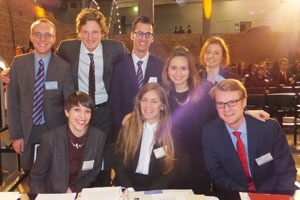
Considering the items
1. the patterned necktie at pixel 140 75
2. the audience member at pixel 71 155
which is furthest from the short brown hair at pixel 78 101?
the patterned necktie at pixel 140 75

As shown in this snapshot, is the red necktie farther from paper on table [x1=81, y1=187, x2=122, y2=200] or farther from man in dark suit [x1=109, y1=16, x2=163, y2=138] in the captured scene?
man in dark suit [x1=109, y1=16, x2=163, y2=138]

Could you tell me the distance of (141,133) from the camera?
2.42 m

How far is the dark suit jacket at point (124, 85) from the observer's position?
2.92 metres

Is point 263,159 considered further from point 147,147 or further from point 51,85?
point 51,85

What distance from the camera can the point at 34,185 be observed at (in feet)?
7.22

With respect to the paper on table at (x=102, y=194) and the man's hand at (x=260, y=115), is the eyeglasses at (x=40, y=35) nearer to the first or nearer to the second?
the paper on table at (x=102, y=194)

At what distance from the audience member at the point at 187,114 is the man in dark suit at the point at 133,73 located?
34cm

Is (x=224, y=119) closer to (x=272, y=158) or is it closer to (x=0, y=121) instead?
(x=272, y=158)

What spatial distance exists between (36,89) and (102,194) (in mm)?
1366

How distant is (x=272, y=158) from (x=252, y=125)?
0.76ft

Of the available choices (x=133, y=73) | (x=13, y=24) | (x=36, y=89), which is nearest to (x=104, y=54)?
(x=133, y=73)

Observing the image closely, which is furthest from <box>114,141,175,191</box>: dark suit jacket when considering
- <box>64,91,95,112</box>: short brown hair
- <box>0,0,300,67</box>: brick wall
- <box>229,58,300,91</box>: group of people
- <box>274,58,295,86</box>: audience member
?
<box>0,0,300,67</box>: brick wall

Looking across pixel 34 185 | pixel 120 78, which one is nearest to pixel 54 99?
pixel 120 78

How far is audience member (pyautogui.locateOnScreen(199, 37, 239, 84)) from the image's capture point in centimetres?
317
